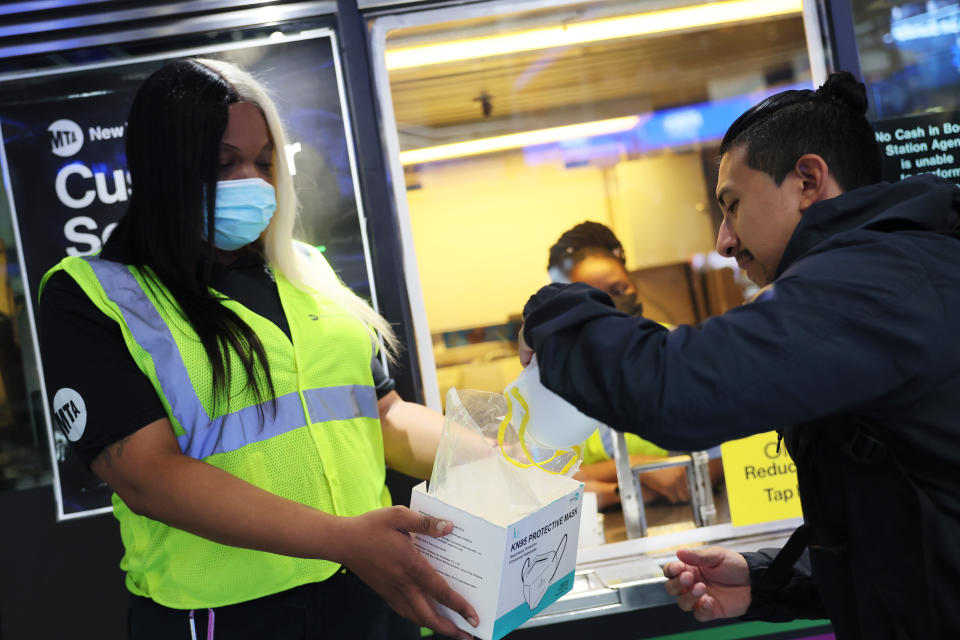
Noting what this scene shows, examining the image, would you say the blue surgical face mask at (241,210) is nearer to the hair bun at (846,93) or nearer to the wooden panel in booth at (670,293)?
the hair bun at (846,93)

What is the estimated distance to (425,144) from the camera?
3.18 metres

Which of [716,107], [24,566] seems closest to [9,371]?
[24,566]

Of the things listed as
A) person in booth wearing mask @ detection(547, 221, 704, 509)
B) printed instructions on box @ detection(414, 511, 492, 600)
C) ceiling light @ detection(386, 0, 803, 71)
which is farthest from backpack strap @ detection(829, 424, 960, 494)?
ceiling light @ detection(386, 0, 803, 71)

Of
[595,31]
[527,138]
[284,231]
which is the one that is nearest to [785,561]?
[284,231]

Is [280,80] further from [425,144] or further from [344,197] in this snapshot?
[425,144]

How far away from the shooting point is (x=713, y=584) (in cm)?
149

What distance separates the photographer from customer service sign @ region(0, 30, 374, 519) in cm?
235

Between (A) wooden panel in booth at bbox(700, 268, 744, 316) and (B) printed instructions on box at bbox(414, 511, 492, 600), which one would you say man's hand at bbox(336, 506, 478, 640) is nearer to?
(B) printed instructions on box at bbox(414, 511, 492, 600)

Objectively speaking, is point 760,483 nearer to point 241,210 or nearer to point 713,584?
point 713,584

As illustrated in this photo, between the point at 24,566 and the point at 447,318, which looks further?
the point at 447,318

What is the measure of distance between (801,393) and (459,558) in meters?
0.56

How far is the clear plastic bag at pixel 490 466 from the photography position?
123 cm

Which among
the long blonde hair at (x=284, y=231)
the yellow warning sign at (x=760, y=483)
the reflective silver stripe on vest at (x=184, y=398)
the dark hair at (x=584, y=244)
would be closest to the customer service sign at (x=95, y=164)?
the long blonde hair at (x=284, y=231)

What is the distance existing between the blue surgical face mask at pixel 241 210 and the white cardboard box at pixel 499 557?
2.24 feet
